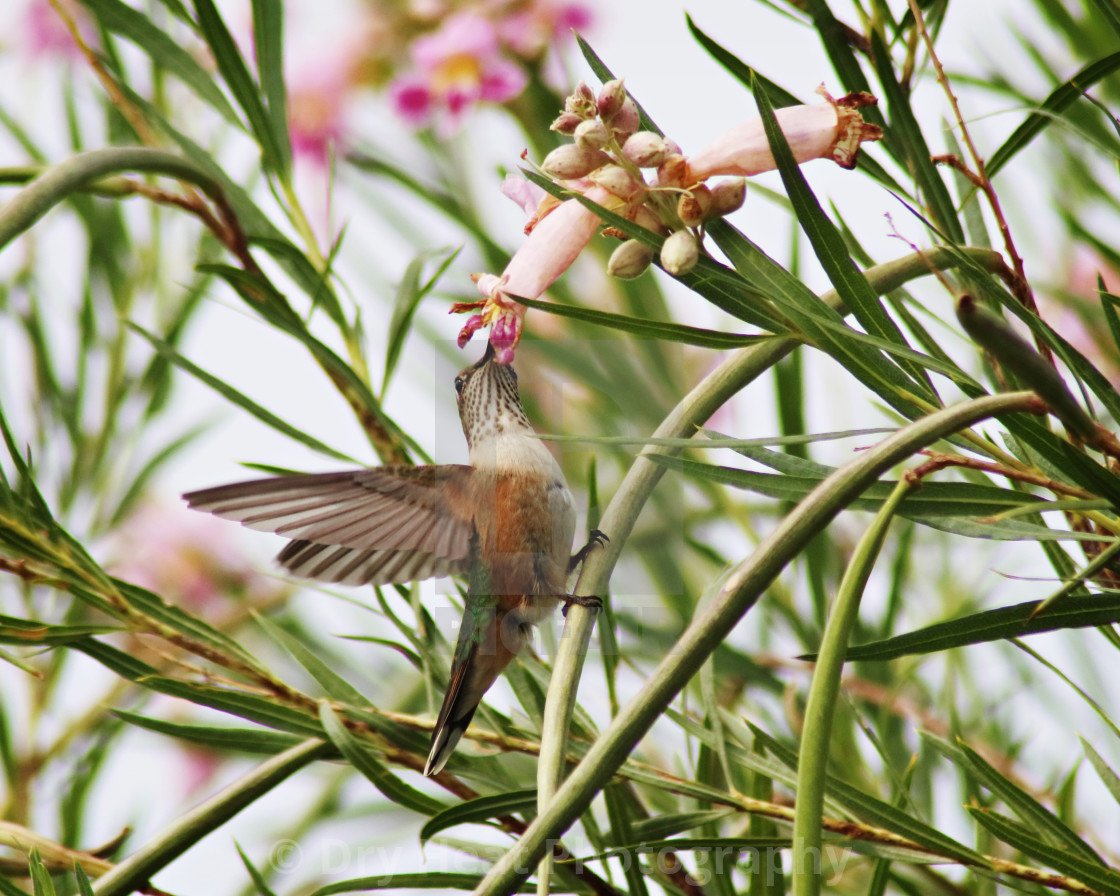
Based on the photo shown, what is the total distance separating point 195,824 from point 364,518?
0.30m

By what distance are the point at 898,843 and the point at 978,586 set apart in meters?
0.90

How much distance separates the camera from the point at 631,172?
67 centimetres

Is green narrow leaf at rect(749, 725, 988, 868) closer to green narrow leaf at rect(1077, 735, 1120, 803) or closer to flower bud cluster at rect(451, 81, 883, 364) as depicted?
green narrow leaf at rect(1077, 735, 1120, 803)

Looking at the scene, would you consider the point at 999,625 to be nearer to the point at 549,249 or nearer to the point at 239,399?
the point at 549,249

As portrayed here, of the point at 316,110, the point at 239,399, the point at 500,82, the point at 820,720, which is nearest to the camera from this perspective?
the point at 820,720

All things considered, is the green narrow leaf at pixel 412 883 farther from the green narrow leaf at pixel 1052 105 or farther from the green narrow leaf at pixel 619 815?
the green narrow leaf at pixel 1052 105

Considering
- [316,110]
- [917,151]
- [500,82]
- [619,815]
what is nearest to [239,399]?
[619,815]

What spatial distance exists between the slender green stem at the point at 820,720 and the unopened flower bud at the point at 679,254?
19 centimetres

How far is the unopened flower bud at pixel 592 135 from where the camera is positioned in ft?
2.15

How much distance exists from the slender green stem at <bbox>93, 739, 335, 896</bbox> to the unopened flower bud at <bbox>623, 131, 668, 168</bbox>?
0.45 metres

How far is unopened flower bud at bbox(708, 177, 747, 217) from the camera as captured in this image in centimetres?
67

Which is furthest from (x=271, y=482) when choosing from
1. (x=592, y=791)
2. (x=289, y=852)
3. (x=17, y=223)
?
(x=289, y=852)

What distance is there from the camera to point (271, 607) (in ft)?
6.09

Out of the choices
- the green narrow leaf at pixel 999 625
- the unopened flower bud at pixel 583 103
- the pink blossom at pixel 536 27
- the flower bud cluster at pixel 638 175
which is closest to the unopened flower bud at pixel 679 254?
the flower bud cluster at pixel 638 175
